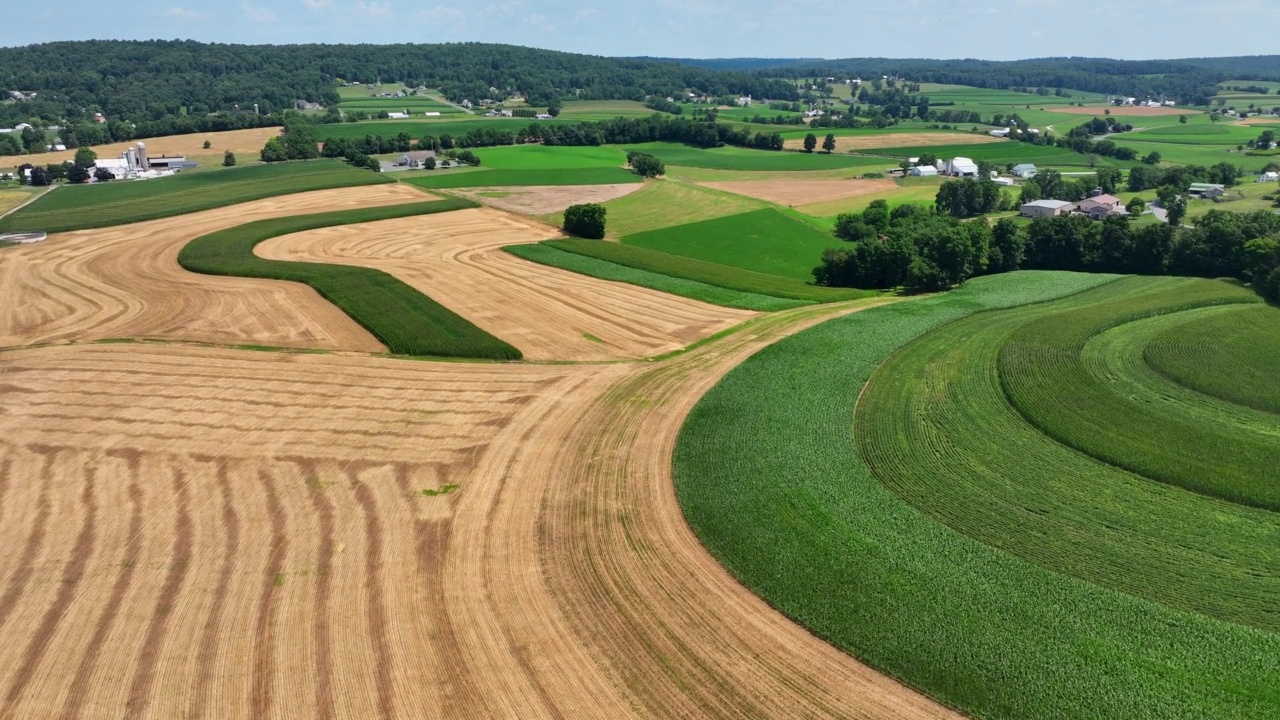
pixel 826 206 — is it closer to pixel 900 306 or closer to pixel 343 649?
pixel 900 306

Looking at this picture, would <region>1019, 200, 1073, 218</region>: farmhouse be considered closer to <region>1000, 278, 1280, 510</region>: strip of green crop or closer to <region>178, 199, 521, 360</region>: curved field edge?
<region>1000, 278, 1280, 510</region>: strip of green crop

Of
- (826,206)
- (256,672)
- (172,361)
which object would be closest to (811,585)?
(256,672)

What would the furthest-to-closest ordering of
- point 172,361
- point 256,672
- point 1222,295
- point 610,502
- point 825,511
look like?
point 1222,295 → point 172,361 → point 610,502 → point 825,511 → point 256,672

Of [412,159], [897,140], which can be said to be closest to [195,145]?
[412,159]

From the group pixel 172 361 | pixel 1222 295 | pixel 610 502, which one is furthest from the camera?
pixel 1222 295

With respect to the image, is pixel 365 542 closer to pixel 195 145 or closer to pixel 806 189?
pixel 806 189

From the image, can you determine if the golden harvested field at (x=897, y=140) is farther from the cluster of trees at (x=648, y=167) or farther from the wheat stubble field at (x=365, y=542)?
the wheat stubble field at (x=365, y=542)

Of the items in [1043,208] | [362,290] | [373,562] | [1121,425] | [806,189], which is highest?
[806,189]
